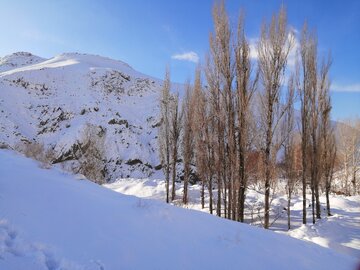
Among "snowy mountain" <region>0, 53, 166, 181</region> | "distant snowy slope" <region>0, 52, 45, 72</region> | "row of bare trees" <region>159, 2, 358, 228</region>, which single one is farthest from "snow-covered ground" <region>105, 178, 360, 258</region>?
"distant snowy slope" <region>0, 52, 45, 72</region>

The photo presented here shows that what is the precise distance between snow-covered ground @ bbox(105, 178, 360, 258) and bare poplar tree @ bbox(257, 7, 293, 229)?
8.03ft

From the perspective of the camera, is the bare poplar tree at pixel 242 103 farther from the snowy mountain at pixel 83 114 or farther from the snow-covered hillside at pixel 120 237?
the snowy mountain at pixel 83 114

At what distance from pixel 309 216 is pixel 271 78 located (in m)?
10.9

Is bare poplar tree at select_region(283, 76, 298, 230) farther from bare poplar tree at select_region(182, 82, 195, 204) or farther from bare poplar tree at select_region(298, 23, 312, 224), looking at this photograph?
bare poplar tree at select_region(182, 82, 195, 204)

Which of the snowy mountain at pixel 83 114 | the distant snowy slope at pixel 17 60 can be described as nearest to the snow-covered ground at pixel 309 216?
the snowy mountain at pixel 83 114

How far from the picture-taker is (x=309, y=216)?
58.9 feet

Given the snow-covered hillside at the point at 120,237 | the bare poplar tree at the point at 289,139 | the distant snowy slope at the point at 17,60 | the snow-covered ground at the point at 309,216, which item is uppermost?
the distant snowy slope at the point at 17,60

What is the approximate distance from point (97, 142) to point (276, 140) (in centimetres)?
1591

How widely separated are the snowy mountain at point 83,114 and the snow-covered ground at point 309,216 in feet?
18.6

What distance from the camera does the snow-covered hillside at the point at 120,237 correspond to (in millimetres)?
3656

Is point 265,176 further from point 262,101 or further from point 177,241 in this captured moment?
point 177,241

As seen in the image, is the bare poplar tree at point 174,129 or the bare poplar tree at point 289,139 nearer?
the bare poplar tree at point 289,139

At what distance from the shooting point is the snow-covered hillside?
366 cm

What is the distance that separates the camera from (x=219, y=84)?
12852mm
